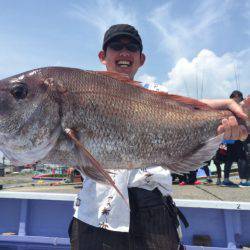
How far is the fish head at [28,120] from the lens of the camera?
2.39m

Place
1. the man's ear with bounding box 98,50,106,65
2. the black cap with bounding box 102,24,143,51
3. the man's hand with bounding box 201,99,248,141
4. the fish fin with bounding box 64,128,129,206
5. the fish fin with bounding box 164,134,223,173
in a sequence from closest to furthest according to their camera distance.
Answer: the fish fin with bounding box 64,128,129,206, the fish fin with bounding box 164,134,223,173, the man's hand with bounding box 201,99,248,141, the black cap with bounding box 102,24,143,51, the man's ear with bounding box 98,50,106,65

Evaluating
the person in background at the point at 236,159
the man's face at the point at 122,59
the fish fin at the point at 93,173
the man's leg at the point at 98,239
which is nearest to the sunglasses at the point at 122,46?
the man's face at the point at 122,59

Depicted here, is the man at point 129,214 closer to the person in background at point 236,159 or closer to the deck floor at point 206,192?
the deck floor at point 206,192

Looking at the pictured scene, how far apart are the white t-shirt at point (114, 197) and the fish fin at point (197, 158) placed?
1.06 ft

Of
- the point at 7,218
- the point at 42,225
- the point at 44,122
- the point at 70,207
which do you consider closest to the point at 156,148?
the point at 44,122

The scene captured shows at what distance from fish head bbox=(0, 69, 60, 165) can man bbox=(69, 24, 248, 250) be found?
2.34 ft

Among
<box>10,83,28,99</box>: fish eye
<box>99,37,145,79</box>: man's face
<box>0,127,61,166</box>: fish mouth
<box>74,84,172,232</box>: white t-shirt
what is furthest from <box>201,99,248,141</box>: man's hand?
<box>10,83,28,99</box>: fish eye

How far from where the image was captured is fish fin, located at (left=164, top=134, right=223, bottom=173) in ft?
8.59

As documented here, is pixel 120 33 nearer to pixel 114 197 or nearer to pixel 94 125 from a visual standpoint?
pixel 94 125

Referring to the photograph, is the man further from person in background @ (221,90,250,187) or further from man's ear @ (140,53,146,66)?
person in background @ (221,90,250,187)

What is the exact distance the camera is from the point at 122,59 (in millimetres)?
3184

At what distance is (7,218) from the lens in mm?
5203

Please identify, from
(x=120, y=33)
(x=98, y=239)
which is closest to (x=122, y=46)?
(x=120, y=33)

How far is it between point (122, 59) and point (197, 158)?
1.16 meters
